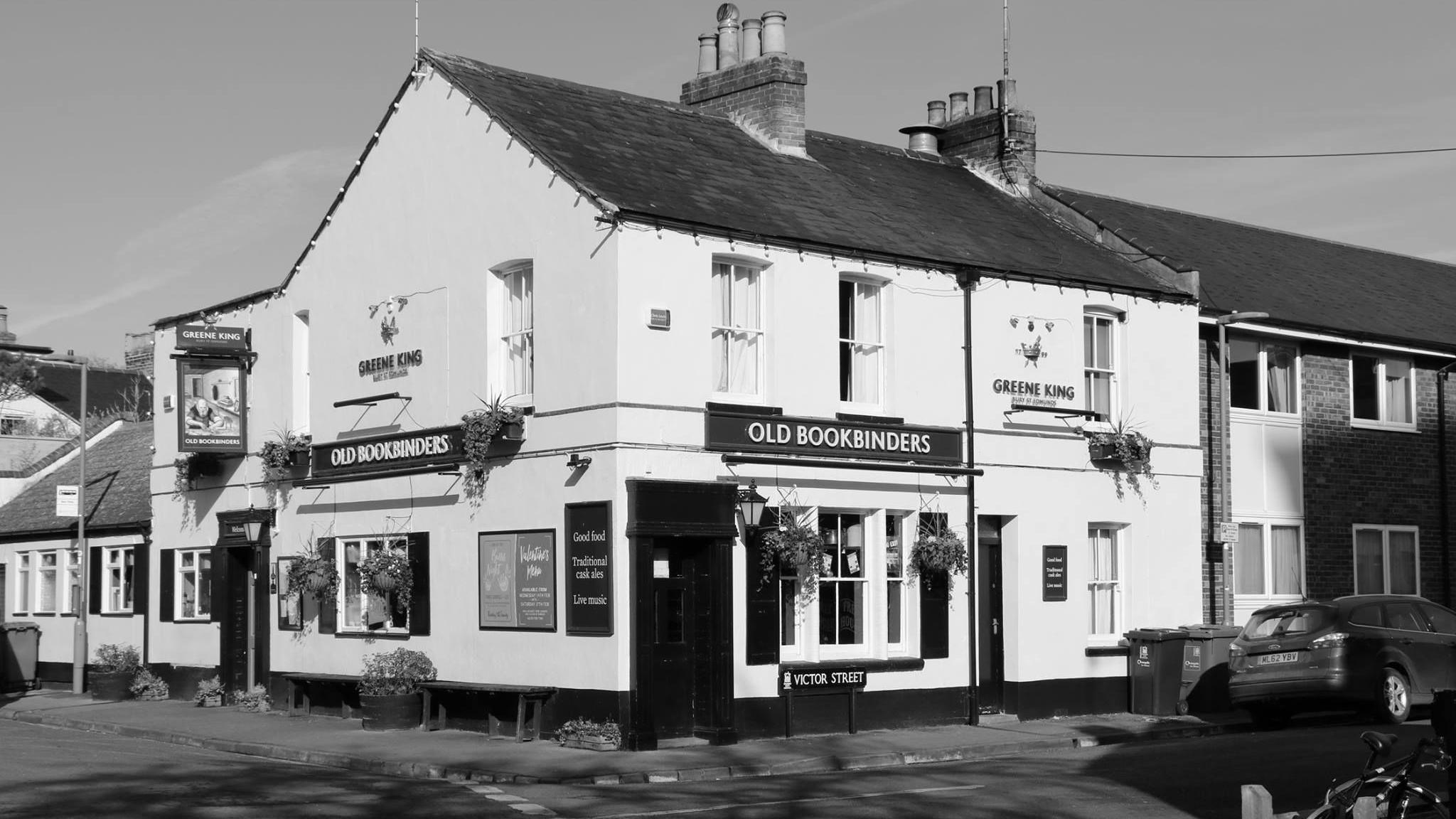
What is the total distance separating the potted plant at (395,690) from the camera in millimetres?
21219

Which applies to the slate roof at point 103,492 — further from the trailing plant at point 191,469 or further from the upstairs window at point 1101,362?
the upstairs window at point 1101,362

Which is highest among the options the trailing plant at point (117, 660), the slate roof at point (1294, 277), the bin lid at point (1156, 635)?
the slate roof at point (1294, 277)

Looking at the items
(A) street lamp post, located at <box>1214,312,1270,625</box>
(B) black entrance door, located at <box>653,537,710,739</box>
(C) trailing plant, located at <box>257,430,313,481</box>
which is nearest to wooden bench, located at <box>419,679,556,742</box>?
(B) black entrance door, located at <box>653,537,710,739</box>

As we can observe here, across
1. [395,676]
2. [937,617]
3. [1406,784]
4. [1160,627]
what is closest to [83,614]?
[395,676]

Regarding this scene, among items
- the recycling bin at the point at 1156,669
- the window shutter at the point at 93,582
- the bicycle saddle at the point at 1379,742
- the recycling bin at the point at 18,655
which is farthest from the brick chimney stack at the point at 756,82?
the recycling bin at the point at 18,655

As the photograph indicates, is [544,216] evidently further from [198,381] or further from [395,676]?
[198,381]

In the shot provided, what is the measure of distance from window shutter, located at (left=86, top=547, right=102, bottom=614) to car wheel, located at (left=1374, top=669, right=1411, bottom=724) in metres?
22.3

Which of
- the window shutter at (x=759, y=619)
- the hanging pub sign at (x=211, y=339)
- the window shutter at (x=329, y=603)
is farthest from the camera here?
the hanging pub sign at (x=211, y=339)

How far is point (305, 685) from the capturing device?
23.9m

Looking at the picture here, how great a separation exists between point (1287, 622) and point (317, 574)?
43.8 ft

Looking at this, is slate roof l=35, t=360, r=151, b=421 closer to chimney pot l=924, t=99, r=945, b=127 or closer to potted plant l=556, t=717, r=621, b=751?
chimney pot l=924, t=99, r=945, b=127

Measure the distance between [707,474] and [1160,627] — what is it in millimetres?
8441

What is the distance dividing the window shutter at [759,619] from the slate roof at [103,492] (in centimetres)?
1382

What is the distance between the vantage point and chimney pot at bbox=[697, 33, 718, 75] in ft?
84.5
